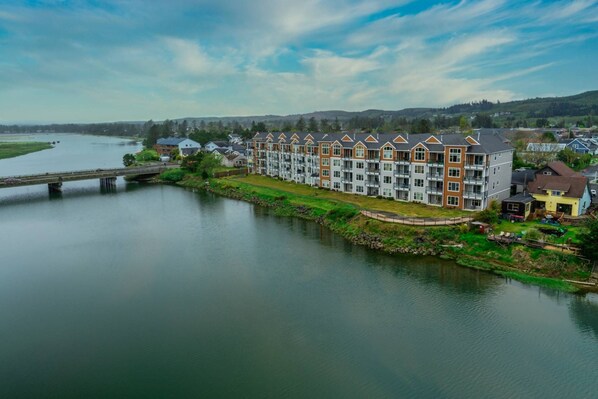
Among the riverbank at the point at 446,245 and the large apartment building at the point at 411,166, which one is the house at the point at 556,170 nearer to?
the large apartment building at the point at 411,166

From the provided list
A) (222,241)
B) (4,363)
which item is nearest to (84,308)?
(4,363)

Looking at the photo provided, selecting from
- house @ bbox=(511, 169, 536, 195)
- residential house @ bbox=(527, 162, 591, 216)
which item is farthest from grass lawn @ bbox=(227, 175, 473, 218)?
house @ bbox=(511, 169, 536, 195)

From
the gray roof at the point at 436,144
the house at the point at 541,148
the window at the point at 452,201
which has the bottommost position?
the window at the point at 452,201

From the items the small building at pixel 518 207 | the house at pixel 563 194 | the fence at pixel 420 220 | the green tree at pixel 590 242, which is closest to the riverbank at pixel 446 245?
the fence at pixel 420 220

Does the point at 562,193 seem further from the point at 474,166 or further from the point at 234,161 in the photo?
the point at 234,161

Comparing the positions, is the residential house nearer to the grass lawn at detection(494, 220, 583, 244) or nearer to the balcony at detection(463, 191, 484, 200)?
the grass lawn at detection(494, 220, 583, 244)

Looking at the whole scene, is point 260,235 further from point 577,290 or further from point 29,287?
point 577,290
